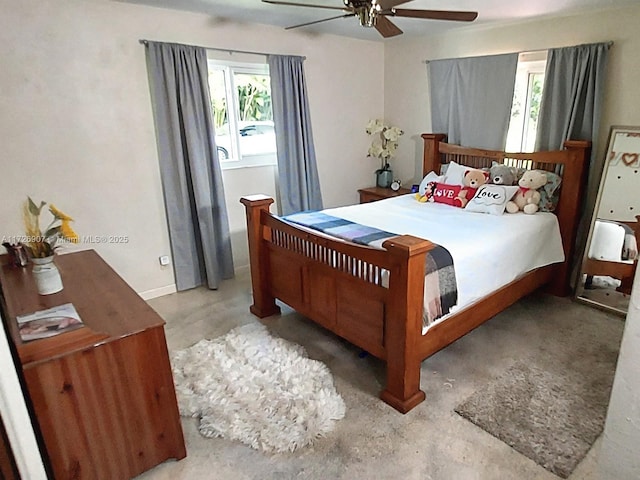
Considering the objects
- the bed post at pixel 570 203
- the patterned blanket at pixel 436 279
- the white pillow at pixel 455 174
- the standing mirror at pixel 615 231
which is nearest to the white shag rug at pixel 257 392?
the patterned blanket at pixel 436 279

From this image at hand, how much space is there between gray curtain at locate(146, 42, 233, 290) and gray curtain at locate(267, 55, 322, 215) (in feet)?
2.20

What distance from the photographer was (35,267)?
193 centimetres

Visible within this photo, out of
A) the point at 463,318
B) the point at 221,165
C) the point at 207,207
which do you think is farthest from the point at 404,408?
the point at 221,165

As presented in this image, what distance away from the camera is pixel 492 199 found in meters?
3.26

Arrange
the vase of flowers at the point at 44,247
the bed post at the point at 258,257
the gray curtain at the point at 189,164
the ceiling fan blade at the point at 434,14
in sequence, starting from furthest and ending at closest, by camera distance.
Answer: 1. the gray curtain at the point at 189,164
2. the bed post at the point at 258,257
3. the ceiling fan blade at the point at 434,14
4. the vase of flowers at the point at 44,247

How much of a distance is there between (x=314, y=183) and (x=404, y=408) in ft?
8.55

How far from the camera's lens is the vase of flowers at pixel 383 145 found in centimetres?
458

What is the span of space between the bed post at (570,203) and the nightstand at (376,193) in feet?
5.29

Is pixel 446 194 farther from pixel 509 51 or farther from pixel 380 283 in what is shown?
pixel 380 283

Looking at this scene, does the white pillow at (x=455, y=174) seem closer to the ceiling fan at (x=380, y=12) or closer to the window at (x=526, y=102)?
the window at (x=526, y=102)

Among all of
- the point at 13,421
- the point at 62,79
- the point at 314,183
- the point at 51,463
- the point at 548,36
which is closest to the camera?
the point at 13,421

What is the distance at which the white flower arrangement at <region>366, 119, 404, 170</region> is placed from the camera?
457 centimetres

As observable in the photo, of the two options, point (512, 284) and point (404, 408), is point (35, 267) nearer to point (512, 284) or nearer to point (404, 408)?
point (404, 408)

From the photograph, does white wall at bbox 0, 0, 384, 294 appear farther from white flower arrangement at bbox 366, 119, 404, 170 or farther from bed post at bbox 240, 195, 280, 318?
white flower arrangement at bbox 366, 119, 404, 170
